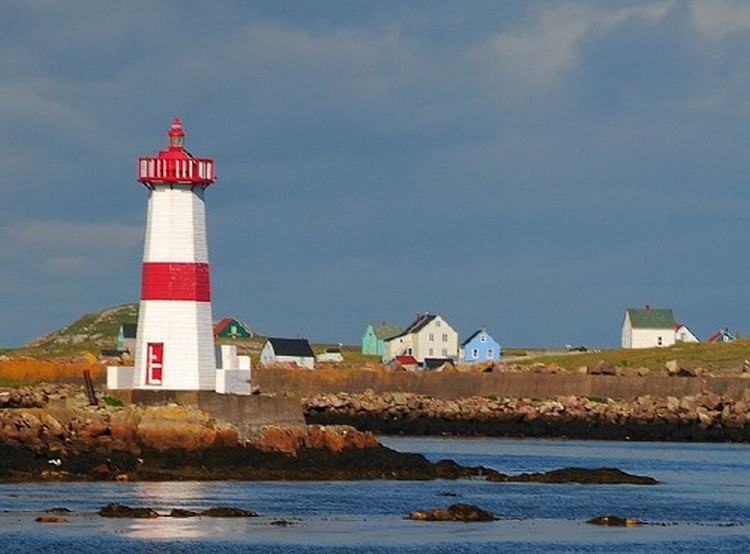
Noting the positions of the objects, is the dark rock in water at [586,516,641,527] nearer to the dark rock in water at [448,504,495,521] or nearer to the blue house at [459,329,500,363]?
the dark rock in water at [448,504,495,521]

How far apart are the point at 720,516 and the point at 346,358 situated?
282ft

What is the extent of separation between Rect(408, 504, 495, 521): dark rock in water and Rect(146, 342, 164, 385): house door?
33.2 feet

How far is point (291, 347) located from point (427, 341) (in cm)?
1747

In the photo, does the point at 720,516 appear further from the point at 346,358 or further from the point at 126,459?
→ the point at 346,358

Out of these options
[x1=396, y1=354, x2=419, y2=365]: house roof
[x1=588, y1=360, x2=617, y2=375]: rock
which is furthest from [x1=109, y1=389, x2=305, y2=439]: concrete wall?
[x1=396, y1=354, x2=419, y2=365]: house roof

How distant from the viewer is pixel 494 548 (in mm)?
31328

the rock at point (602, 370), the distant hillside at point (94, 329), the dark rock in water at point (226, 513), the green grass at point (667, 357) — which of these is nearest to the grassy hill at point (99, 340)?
the distant hillside at point (94, 329)

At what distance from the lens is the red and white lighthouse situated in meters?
42.8

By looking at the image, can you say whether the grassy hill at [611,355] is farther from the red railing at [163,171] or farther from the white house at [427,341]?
the red railing at [163,171]

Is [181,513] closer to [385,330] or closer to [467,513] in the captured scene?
[467,513]

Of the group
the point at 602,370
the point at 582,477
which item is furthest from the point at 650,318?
the point at 582,477

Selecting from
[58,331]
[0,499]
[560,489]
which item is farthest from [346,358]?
[0,499]

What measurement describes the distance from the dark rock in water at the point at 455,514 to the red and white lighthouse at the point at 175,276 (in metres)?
9.79

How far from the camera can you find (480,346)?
122688 mm
